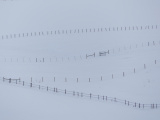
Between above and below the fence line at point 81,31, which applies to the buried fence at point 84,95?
below

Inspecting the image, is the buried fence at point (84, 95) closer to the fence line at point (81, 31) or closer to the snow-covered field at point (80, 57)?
the snow-covered field at point (80, 57)

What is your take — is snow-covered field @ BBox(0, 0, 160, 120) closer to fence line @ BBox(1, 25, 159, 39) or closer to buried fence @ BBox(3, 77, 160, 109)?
fence line @ BBox(1, 25, 159, 39)

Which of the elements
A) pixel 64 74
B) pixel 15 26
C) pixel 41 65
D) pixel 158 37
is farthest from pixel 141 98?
pixel 15 26

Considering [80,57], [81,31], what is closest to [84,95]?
[80,57]

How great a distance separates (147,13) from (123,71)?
43.6m

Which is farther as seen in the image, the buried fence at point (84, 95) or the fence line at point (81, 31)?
the fence line at point (81, 31)

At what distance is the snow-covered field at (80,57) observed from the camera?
31.6 meters

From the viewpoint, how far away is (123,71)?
43.1 meters

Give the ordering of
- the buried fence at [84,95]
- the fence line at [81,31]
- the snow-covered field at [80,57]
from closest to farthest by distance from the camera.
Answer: the snow-covered field at [80,57] → the buried fence at [84,95] → the fence line at [81,31]

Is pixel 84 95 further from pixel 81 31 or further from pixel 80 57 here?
pixel 81 31

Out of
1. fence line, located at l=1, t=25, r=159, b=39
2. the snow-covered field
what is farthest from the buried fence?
fence line, located at l=1, t=25, r=159, b=39

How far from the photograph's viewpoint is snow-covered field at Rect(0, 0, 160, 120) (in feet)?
104

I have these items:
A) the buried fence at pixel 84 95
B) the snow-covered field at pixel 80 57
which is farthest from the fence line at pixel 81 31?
the buried fence at pixel 84 95

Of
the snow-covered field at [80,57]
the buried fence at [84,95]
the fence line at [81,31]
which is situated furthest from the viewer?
the fence line at [81,31]
